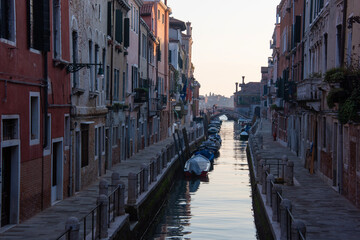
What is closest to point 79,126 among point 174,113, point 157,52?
point 157,52

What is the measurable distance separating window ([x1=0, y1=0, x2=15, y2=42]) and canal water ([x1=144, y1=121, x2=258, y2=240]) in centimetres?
773

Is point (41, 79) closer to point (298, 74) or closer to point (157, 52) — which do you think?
point (298, 74)

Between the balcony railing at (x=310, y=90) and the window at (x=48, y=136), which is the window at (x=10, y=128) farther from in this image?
the balcony railing at (x=310, y=90)

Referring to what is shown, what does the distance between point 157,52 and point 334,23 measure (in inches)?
977

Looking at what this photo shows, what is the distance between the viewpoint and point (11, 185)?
12664mm

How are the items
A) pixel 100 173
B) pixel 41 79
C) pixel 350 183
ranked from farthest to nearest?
1. pixel 100 173
2. pixel 350 183
3. pixel 41 79

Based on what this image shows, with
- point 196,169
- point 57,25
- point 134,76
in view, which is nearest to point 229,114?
point 134,76

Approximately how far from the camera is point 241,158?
45938 millimetres

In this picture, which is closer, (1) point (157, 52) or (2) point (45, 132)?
(2) point (45, 132)

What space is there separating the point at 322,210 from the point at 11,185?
25.6 feet

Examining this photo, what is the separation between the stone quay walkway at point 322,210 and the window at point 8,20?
23.1 ft

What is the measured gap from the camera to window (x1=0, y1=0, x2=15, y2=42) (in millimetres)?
12055

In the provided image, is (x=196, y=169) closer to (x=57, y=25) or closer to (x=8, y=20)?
(x=57, y=25)

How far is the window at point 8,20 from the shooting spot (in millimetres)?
12055
